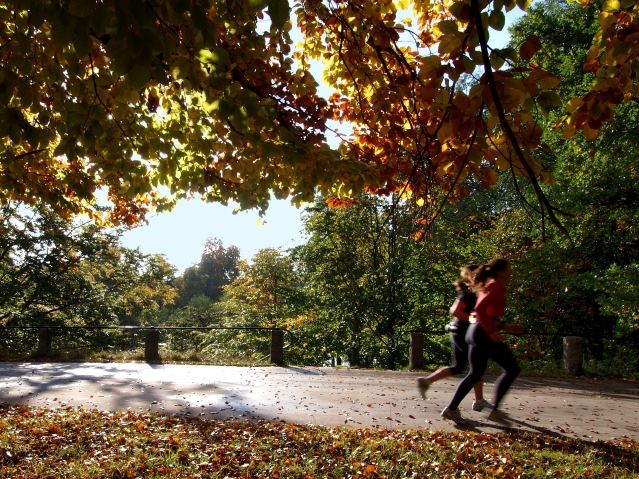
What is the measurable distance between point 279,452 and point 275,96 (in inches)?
160

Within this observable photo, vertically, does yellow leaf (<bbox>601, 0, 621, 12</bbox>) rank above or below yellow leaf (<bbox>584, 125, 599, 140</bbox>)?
above

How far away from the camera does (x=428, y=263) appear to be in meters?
17.2

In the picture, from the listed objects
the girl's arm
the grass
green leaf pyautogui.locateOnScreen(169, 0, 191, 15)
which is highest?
green leaf pyautogui.locateOnScreen(169, 0, 191, 15)

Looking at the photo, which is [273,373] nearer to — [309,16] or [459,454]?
[459,454]

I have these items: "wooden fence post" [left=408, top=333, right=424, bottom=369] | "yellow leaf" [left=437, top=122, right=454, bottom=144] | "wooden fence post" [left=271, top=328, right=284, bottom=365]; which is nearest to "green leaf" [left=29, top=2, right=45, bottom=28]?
"yellow leaf" [left=437, top=122, right=454, bottom=144]

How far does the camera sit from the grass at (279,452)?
14.2ft

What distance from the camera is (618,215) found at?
1314 centimetres

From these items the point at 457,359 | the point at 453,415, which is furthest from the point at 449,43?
the point at 453,415

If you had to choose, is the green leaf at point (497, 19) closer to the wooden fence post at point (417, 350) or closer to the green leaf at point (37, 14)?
the green leaf at point (37, 14)

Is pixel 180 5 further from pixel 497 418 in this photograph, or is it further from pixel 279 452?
pixel 497 418

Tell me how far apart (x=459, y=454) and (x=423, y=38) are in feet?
15.6

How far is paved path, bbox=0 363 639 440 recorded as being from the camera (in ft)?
21.0

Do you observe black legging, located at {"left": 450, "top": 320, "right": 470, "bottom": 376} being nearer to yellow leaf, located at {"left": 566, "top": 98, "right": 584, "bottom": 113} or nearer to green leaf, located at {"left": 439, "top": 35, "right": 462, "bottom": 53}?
yellow leaf, located at {"left": 566, "top": 98, "right": 584, "bottom": 113}

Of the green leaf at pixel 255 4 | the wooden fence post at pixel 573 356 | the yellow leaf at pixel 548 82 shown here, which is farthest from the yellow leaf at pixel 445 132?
the wooden fence post at pixel 573 356
